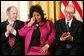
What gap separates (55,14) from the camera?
435cm

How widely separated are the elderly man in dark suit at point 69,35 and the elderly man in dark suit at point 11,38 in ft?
1.60

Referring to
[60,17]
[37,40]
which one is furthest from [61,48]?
[60,17]

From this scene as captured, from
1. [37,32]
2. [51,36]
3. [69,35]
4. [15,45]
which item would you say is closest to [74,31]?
[69,35]

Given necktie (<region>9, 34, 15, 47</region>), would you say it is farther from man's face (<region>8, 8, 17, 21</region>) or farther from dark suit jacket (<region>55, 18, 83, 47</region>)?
dark suit jacket (<region>55, 18, 83, 47</region>)

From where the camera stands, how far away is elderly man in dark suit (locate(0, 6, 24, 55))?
3.84 meters

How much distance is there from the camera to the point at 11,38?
3922 millimetres

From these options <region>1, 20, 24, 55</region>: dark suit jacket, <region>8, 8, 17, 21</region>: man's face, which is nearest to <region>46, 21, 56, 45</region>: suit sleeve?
<region>1, 20, 24, 55</region>: dark suit jacket

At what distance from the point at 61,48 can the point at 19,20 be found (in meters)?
0.70

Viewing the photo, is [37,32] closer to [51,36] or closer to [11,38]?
[51,36]

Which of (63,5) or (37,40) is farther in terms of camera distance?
(63,5)

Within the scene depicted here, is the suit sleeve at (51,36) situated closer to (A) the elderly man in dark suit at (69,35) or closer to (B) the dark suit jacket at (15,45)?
(A) the elderly man in dark suit at (69,35)

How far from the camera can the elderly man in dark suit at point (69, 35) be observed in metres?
3.76

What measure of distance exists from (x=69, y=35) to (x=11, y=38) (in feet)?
2.46

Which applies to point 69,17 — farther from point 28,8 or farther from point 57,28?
point 28,8
